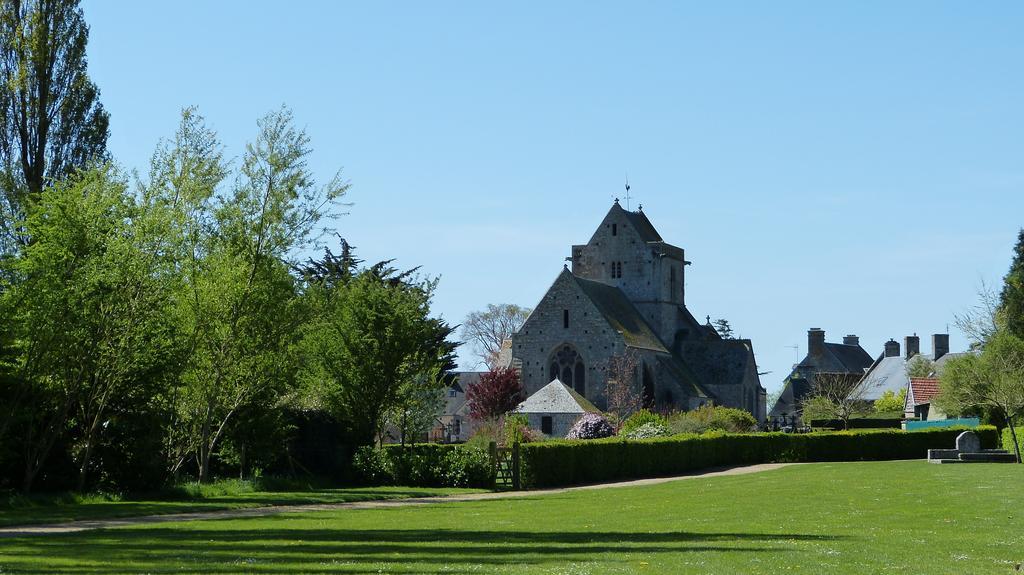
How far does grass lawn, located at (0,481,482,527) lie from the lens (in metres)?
21.4

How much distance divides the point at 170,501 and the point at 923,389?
57608mm

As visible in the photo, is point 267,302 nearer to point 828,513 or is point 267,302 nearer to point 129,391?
point 129,391

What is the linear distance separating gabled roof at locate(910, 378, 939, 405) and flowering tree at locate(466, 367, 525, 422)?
24589mm

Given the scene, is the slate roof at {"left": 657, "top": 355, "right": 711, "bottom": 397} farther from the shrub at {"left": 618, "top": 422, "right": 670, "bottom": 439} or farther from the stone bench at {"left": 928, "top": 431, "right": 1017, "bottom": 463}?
the stone bench at {"left": 928, "top": 431, "right": 1017, "bottom": 463}

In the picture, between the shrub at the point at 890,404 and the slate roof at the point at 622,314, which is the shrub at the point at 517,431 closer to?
the slate roof at the point at 622,314

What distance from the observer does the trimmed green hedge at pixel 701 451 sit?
37.9 meters

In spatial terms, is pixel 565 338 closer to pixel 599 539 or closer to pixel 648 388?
pixel 648 388

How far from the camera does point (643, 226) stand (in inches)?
3406

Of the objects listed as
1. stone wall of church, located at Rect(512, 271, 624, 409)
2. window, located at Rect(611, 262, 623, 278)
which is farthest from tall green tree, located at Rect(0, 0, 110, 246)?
window, located at Rect(611, 262, 623, 278)

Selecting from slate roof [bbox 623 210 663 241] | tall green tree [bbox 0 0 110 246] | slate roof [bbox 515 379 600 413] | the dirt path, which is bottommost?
the dirt path

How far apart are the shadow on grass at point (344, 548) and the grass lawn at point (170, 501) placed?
158 inches

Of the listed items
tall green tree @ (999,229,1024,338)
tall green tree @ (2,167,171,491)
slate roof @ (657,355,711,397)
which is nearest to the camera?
tall green tree @ (2,167,171,491)

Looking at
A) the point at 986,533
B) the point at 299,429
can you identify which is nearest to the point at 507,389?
the point at 299,429

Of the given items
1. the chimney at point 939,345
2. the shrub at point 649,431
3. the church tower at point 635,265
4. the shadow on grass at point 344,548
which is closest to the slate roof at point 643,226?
the church tower at point 635,265
